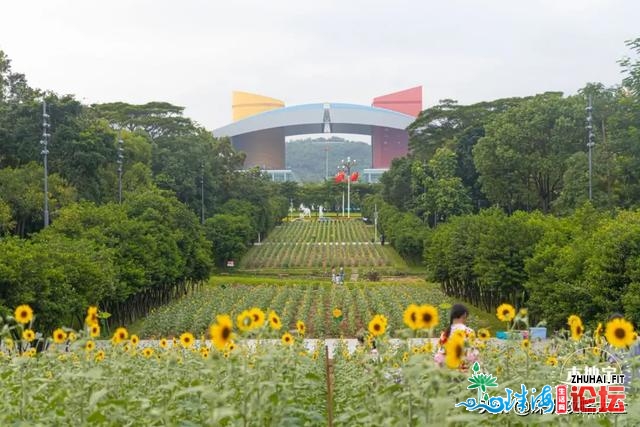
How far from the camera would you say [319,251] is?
3666 cm

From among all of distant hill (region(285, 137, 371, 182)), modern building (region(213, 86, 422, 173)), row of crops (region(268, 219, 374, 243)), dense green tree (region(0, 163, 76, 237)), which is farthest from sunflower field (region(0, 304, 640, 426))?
distant hill (region(285, 137, 371, 182))

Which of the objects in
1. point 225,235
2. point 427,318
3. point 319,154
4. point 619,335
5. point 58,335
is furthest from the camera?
point 319,154

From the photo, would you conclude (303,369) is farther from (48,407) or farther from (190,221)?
(190,221)

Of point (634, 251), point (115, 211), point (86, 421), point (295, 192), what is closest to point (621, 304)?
point (634, 251)

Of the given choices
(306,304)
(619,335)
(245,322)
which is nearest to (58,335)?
(245,322)

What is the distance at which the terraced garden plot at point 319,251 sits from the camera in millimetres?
32156

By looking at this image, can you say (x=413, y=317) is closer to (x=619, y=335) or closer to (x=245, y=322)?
(x=245, y=322)

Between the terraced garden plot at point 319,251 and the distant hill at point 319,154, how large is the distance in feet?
319

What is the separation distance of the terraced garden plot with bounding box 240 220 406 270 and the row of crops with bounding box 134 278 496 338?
6343 mm

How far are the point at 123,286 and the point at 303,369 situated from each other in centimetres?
1258

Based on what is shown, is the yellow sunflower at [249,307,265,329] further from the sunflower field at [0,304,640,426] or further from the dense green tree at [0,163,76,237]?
the dense green tree at [0,163,76,237]

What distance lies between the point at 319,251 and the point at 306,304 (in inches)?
667

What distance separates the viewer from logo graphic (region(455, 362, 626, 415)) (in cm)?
248

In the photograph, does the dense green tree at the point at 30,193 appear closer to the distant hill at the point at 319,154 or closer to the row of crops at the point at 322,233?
the row of crops at the point at 322,233
